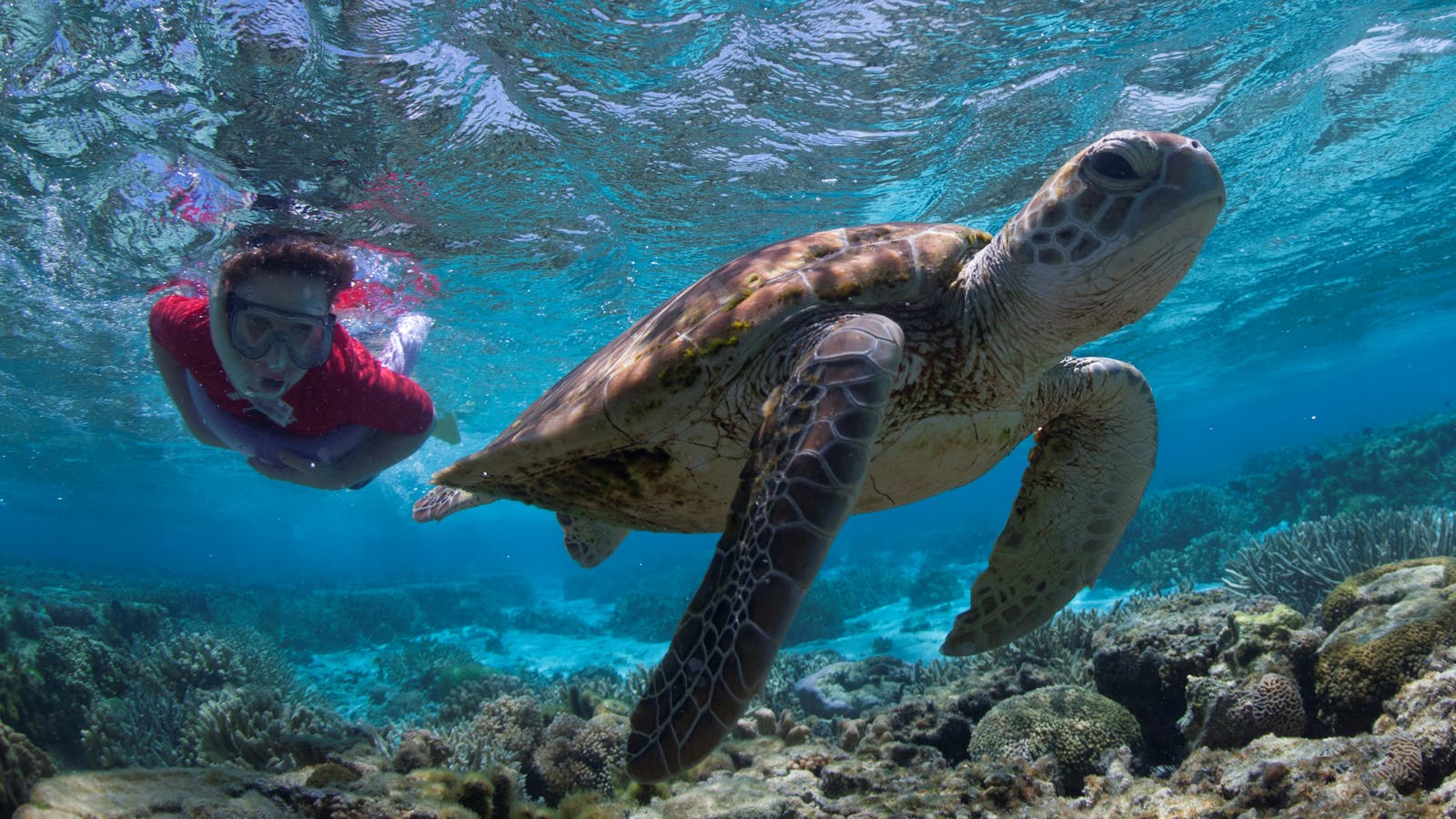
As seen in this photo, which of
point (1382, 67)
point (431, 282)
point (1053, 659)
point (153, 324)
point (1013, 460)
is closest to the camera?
point (153, 324)

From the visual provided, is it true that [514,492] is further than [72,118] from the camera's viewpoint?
No

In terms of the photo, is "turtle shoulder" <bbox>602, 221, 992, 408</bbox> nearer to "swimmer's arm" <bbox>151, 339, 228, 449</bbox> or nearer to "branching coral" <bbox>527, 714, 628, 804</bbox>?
"branching coral" <bbox>527, 714, 628, 804</bbox>

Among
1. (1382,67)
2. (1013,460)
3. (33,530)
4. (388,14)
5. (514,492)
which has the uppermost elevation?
(33,530)

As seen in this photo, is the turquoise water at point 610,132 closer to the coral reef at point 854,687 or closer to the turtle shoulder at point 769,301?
the turtle shoulder at point 769,301

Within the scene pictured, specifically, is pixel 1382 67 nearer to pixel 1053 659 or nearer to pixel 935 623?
pixel 1053 659

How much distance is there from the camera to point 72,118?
691 cm

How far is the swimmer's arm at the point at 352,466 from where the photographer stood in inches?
215

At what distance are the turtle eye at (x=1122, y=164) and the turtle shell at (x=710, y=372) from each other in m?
0.75

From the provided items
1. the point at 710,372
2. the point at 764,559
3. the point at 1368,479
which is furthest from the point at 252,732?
the point at 1368,479

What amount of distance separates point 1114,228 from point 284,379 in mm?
5291

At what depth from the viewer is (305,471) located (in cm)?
540

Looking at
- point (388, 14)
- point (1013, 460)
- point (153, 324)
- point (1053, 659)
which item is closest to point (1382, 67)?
point (1053, 659)

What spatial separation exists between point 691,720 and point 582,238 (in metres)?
10.2

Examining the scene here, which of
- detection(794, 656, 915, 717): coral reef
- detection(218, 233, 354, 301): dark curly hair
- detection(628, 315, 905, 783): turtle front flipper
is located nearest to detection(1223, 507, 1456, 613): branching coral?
detection(794, 656, 915, 717): coral reef
